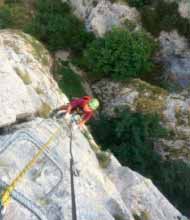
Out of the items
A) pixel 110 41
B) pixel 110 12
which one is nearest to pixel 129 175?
pixel 110 41

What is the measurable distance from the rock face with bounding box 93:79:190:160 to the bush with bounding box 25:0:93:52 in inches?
113

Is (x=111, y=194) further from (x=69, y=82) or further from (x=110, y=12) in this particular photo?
(x=110, y=12)

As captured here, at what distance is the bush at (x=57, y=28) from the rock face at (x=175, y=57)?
3405 millimetres

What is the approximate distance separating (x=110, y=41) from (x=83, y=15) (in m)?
3.35

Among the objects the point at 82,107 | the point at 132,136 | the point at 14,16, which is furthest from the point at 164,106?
the point at 14,16

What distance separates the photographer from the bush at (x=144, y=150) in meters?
17.5

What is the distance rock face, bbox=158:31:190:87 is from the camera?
68.9 ft

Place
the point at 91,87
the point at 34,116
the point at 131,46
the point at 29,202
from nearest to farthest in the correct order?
1. the point at 29,202
2. the point at 34,116
3. the point at 131,46
4. the point at 91,87

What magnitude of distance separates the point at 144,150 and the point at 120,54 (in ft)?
13.6

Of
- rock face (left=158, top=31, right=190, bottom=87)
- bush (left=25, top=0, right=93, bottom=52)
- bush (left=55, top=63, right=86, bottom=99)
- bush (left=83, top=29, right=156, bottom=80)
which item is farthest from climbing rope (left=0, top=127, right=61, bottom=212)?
rock face (left=158, top=31, right=190, bottom=87)

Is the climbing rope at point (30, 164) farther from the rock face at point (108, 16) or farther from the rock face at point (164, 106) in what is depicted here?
the rock face at point (108, 16)

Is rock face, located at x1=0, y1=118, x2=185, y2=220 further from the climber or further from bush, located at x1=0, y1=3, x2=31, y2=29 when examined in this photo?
bush, located at x1=0, y1=3, x2=31, y2=29

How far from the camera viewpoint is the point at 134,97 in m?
19.9

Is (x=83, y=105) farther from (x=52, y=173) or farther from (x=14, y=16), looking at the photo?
(x=14, y=16)
